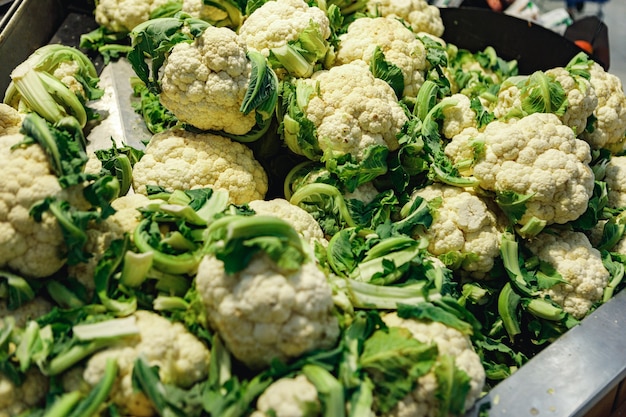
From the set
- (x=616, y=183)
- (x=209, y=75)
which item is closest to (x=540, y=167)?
(x=616, y=183)

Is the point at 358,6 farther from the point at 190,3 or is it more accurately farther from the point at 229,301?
the point at 229,301

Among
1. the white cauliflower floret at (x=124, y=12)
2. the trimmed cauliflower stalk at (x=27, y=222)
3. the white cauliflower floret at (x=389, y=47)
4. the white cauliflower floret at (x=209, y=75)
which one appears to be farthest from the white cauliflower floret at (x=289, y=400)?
the white cauliflower floret at (x=124, y=12)

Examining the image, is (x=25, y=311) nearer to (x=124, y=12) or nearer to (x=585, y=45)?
(x=124, y=12)

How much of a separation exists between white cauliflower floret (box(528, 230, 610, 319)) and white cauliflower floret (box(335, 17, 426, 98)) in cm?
102

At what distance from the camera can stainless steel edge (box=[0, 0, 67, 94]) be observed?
2.91 m

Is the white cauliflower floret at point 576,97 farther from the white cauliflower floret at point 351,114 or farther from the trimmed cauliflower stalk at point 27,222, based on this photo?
the trimmed cauliflower stalk at point 27,222

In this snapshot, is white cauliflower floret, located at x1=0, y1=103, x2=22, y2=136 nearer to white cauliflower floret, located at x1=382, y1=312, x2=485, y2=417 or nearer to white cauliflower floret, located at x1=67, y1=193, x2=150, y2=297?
white cauliflower floret, located at x1=67, y1=193, x2=150, y2=297

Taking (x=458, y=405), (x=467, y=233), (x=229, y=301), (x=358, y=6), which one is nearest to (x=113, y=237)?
(x=229, y=301)

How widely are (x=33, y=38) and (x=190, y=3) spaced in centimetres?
101

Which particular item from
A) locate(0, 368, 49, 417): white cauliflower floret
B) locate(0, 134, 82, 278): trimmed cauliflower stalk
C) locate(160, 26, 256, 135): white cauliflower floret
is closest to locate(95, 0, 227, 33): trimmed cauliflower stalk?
locate(160, 26, 256, 135): white cauliflower floret

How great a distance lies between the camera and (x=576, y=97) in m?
2.62

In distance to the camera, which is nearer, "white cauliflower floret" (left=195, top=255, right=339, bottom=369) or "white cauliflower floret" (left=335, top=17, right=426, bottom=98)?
"white cauliflower floret" (left=195, top=255, right=339, bottom=369)

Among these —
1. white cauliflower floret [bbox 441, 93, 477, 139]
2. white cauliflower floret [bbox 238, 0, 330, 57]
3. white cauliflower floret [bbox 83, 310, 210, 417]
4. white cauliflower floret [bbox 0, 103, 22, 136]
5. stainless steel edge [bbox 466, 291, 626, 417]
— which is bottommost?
stainless steel edge [bbox 466, 291, 626, 417]

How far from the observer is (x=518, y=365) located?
2.36 m
